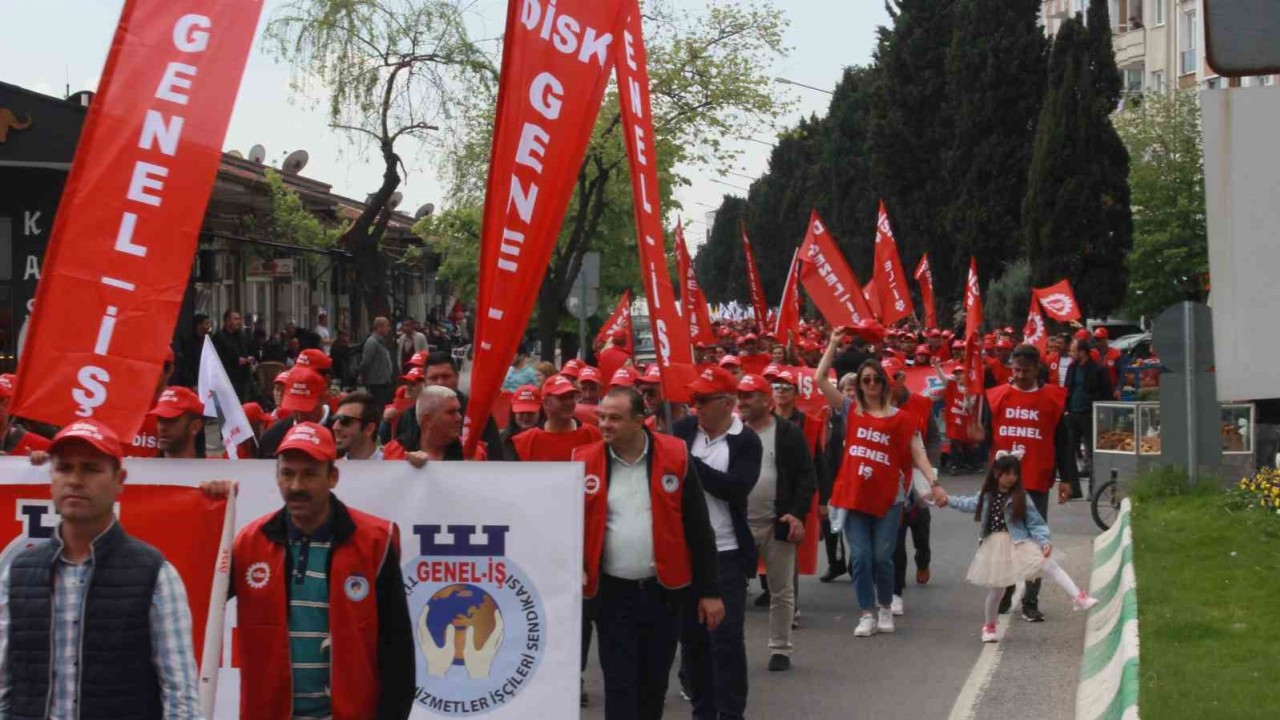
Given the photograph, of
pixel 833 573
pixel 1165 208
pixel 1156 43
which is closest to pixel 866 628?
pixel 833 573

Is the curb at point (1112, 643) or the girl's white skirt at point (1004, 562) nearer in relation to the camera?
the curb at point (1112, 643)

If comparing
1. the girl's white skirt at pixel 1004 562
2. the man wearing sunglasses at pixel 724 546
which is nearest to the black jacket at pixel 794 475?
the man wearing sunglasses at pixel 724 546

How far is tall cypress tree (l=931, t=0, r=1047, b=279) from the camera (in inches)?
2147

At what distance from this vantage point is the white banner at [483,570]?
6.99 metres

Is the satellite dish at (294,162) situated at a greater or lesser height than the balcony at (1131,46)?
lesser

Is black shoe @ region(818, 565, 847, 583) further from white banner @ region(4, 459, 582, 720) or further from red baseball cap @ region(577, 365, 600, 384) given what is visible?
white banner @ region(4, 459, 582, 720)

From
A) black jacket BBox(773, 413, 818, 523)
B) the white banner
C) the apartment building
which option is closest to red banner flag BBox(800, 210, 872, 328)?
black jacket BBox(773, 413, 818, 523)

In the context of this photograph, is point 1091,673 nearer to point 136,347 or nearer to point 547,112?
point 547,112

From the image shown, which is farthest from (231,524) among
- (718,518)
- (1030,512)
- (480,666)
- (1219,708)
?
(1030,512)

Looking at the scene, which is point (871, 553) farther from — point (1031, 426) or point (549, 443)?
point (549, 443)

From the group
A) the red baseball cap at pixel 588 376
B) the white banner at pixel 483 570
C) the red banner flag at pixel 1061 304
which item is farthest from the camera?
the red banner flag at pixel 1061 304

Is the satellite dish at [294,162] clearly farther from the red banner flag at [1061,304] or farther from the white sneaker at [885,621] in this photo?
the white sneaker at [885,621]

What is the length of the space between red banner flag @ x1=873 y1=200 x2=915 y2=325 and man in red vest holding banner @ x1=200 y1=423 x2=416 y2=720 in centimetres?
2462

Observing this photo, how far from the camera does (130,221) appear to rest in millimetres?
6117
